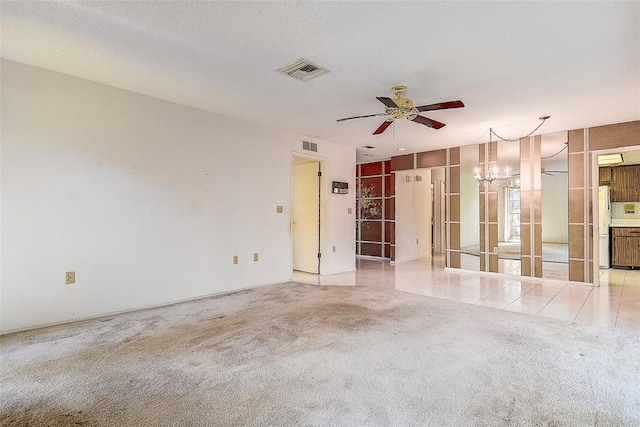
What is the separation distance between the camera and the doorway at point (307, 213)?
6223 mm

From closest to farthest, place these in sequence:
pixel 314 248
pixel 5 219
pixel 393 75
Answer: pixel 5 219 → pixel 393 75 → pixel 314 248

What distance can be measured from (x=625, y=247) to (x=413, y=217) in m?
4.15

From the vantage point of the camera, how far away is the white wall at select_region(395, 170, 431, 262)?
7750 millimetres

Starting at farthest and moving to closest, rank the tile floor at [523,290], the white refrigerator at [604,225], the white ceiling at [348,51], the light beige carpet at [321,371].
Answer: the white refrigerator at [604,225], the tile floor at [523,290], the white ceiling at [348,51], the light beige carpet at [321,371]

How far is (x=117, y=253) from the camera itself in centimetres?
364

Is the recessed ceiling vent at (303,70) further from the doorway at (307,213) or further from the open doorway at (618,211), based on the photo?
the open doorway at (618,211)

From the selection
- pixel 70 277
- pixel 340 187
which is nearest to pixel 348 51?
pixel 70 277

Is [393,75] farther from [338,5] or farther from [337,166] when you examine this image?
[337,166]

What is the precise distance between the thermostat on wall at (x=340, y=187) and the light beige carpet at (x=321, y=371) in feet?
10.1

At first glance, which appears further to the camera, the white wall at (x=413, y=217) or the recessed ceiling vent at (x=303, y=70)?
the white wall at (x=413, y=217)

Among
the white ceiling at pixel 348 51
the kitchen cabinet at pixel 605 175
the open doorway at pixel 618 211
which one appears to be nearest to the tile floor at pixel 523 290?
the open doorway at pixel 618 211

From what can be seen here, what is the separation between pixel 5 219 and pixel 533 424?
4.43 m

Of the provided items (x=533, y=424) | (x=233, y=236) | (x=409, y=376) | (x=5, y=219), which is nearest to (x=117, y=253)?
(x=5, y=219)

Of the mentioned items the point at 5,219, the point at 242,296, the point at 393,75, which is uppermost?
the point at 393,75
